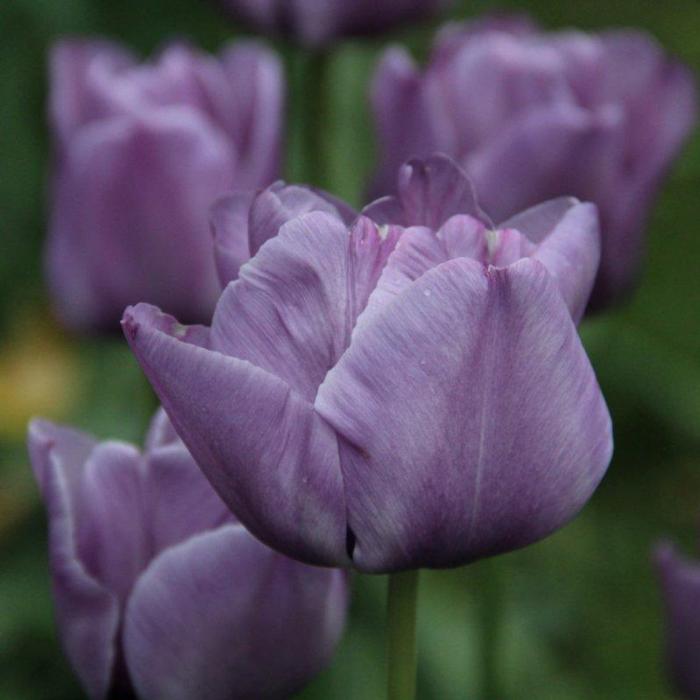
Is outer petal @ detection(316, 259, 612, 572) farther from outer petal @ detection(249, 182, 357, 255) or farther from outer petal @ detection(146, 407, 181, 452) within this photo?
outer petal @ detection(146, 407, 181, 452)

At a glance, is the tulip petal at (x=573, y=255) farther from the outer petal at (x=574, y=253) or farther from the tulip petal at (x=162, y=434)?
the tulip petal at (x=162, y=434)

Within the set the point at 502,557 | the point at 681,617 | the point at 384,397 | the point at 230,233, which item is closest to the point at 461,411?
the point at 384,397

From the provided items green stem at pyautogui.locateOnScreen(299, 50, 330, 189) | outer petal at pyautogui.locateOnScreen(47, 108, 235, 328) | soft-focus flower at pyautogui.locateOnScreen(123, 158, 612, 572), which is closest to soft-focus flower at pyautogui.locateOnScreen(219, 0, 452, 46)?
green stem at pyautogui.locateOnScreen(299, 50, 330, 189)

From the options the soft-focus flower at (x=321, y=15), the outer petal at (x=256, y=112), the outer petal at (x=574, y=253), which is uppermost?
the outer petal at (x=574, y=253)

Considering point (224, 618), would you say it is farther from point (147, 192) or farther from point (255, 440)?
point (147, 192)

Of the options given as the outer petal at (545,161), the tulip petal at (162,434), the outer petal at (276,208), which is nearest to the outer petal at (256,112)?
the outer petal at (545,161)
